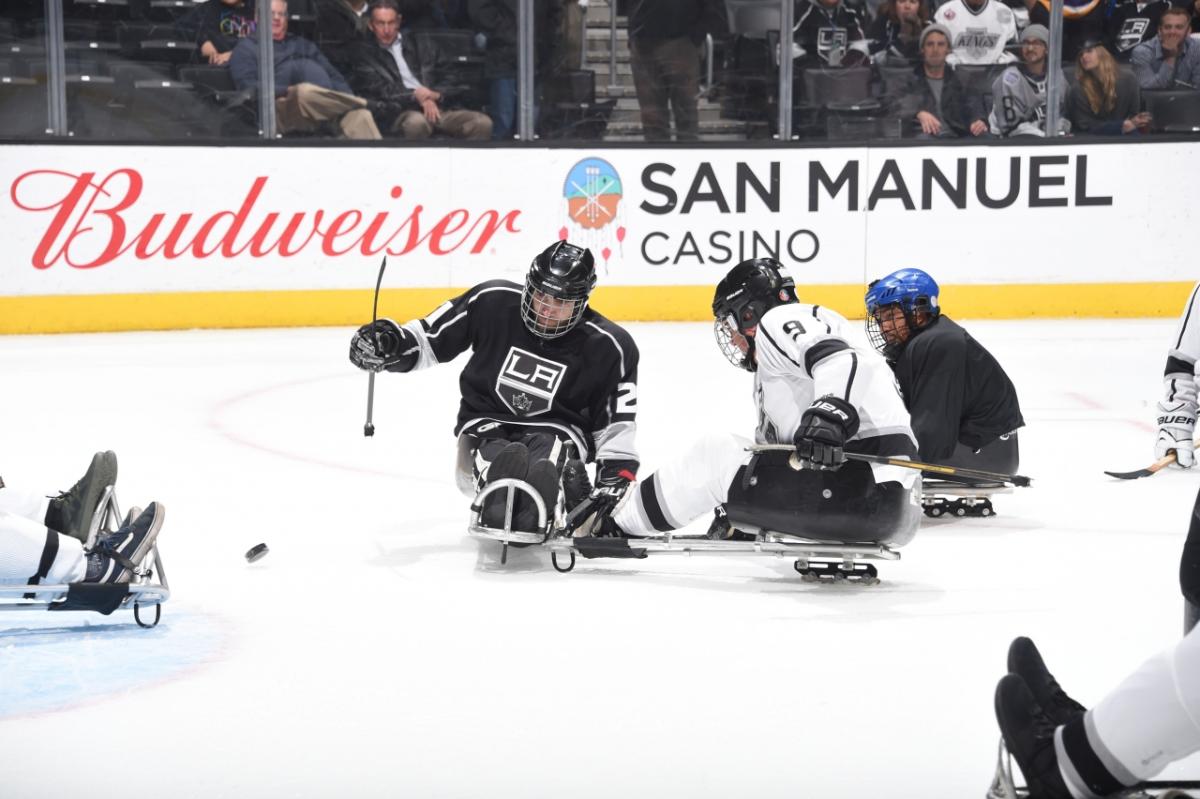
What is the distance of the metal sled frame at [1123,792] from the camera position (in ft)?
7.27

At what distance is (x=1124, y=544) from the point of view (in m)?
4.46

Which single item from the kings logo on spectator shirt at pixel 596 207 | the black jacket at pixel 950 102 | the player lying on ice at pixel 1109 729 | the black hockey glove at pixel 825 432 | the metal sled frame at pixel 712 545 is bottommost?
the metal sled frame at pixel 712 545

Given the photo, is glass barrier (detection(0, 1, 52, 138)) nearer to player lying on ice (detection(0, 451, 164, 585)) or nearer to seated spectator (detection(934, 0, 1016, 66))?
seated spectator (detection(934, 0, 1016, 66))

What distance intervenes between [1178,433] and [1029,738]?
3.50 metres

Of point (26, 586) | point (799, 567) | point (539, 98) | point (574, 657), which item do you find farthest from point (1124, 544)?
point (539, 98)

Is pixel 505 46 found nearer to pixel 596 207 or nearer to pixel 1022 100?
pixel 596 207

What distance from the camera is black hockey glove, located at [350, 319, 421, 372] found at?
4359 millimetres

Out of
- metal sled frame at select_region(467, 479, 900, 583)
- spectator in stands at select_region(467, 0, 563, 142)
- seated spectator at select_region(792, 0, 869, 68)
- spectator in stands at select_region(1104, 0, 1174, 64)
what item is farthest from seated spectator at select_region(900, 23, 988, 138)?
metal sled frame at select_region(467, 479, 900, 583)

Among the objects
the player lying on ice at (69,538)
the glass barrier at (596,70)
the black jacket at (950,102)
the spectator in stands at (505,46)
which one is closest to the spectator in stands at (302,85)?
the glass barrier at (596,70)

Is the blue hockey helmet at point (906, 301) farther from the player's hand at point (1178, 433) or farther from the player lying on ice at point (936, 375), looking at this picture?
the player's hand at point (1178, 433)

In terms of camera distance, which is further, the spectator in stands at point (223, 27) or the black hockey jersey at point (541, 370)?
the spectator in stands at point (223, 27)

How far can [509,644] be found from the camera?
340cm

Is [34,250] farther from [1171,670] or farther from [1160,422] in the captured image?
[1171,670]

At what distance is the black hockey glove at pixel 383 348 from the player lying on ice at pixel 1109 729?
2428mm
